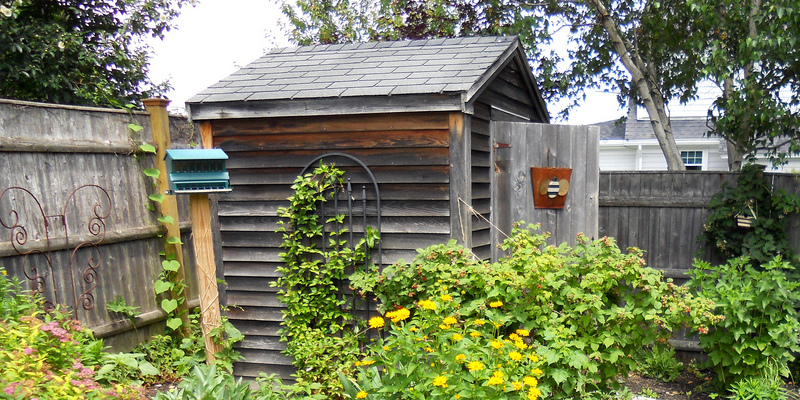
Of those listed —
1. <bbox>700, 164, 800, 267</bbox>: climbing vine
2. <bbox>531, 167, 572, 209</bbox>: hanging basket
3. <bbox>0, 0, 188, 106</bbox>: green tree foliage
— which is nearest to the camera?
<bbox>531, 167, 572, 209</bbox>: hanging basket

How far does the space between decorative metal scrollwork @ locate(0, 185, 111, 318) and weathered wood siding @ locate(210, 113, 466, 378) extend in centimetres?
101

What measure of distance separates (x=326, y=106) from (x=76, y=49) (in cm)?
488

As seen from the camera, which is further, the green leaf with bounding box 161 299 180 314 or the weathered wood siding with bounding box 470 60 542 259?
the green leaf with bounding box 161 299 180 314

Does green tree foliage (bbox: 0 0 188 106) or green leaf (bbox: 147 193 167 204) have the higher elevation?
green tree foliage (bbox: 0 0 188 106)

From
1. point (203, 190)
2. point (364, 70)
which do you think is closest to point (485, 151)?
point (364, 70)

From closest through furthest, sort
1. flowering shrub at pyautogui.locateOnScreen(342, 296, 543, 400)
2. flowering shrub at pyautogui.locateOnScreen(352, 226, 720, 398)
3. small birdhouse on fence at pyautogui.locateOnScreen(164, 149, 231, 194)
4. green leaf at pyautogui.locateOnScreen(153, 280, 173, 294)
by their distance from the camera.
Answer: flowering shrub at pyautogui.locateOnScreen(342, 296, 543, 400)
flowering shrub at pyautogui.locateOnScreen(352, 226, 720, 398)
small birdhouse on fence at pyautogui.locateOnScreen(164, 149, 231, 194)
green leaf at pyautogui.locateOnScreen(153, 280, 173, 294)

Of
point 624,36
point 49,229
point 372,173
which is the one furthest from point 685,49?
point 49,229

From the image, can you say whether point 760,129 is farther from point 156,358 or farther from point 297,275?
point 156,358

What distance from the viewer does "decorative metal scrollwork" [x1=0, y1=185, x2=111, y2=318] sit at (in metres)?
4.02

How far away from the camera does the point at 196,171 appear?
422 cm

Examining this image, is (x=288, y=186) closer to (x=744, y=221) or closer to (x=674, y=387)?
(x=674, y=387)

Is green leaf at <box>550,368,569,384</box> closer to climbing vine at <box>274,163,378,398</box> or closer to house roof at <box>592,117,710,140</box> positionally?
climbing vine at <box>274,163,378,398</box>

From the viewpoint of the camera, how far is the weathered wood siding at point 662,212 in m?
6.10

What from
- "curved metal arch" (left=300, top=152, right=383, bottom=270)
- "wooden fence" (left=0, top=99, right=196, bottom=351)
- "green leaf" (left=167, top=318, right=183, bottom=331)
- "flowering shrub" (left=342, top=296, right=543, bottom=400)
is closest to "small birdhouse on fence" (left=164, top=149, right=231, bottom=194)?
"curved metal arch" (left=300, top=152, right=383, bottom=270)
